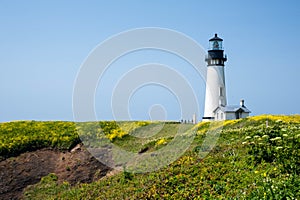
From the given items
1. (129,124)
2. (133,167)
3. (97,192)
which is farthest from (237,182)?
(129,124)

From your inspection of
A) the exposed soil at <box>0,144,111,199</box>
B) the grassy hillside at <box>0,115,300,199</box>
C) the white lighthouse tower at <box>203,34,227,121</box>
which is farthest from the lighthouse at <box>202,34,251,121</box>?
the grassy hillside at <box>0,115,300,199</box>

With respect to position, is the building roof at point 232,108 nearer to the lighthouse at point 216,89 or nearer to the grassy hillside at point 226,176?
the lighthouse at point 216,89

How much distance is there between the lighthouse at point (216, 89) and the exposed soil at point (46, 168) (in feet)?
50.6

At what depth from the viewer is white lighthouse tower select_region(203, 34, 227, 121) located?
38.4m

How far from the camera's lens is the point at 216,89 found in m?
38.8

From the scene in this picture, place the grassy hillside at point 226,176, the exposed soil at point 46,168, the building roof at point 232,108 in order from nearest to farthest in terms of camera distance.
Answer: the grassy hillside at point 226,176 < the exposed soil at point 46,168 < the building roof at point 232,108

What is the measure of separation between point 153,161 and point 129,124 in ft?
43.2

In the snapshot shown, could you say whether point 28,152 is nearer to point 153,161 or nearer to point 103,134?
point 103,134

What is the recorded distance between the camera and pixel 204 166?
587 inches

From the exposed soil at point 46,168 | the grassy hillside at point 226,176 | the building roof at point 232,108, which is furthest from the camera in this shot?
the building roof at point 232,108

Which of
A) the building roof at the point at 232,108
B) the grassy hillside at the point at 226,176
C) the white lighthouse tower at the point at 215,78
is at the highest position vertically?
the white lighthouse tower at the point at 215,78

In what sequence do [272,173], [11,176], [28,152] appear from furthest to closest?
[28,152]
[11,176]
[272,173]

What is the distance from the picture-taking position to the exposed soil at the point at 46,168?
21391 millimetres

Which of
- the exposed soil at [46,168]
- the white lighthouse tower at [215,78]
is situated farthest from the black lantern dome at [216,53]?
the exposed soil at [46,168]
